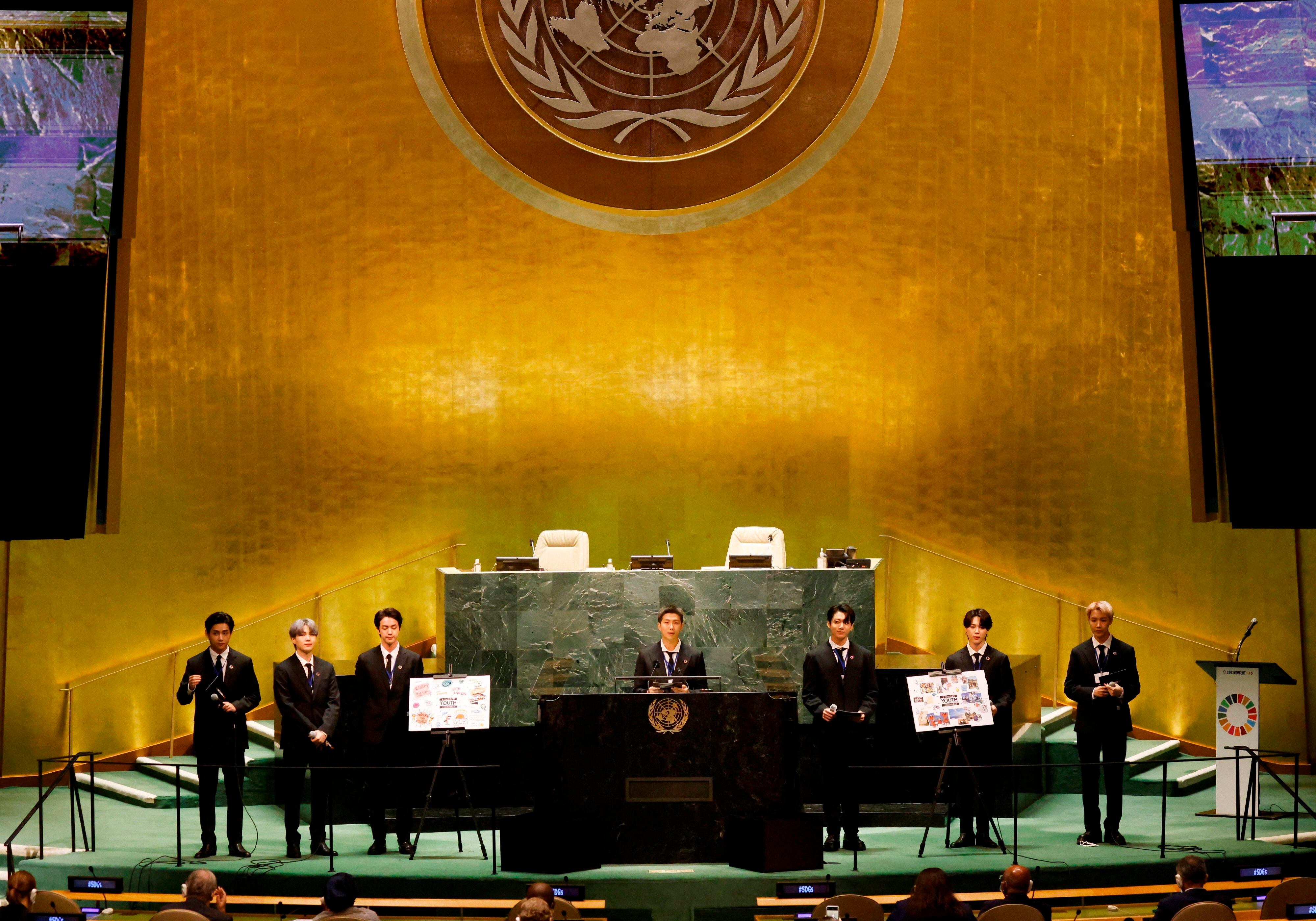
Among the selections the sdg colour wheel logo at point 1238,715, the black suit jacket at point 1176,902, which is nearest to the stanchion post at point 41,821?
the black suit jacket at point 1176,902

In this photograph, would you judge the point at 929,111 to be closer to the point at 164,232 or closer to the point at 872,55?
the point at 872,55

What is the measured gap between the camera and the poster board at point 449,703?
23.7ft

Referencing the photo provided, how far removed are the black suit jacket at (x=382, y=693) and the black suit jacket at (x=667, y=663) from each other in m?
1.26

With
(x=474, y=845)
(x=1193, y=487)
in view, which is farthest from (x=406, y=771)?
(x=1193, y=487)

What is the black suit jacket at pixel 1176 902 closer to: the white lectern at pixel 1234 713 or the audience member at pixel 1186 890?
the audience member at pixel 1186 890

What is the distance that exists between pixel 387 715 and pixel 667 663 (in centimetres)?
159

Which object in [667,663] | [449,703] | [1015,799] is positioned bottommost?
[1015,799]

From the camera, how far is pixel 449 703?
23.9ft

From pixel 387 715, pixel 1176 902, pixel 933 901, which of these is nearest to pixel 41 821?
pixel 387 715

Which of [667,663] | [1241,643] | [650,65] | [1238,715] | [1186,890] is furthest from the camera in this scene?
[650,65]

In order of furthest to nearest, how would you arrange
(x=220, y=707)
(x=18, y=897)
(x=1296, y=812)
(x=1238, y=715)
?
(x=1238, y=715) < (x=220, y=707) < (x=1296, y=812) < (x=18, y=897)

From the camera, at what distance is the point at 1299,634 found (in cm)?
1020

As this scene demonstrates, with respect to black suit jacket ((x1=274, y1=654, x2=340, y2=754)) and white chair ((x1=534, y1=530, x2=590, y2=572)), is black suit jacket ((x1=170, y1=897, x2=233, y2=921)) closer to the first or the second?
black suit jacket ((x1=274, y1=654, x2=340, y2=754))

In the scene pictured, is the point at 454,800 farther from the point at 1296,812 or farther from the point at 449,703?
the point at 1296,812
